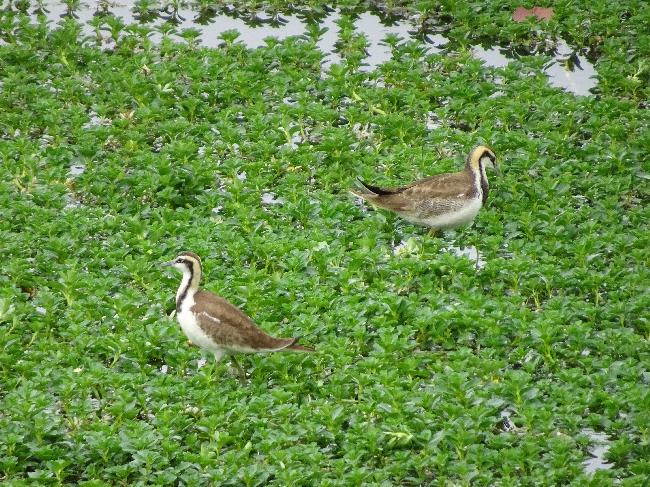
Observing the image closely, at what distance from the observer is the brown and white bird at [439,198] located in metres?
13.6

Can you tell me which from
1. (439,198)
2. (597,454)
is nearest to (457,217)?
(439,198)

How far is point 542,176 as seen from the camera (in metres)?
14.9

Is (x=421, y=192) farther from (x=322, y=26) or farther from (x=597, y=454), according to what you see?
(x=322, y=26)

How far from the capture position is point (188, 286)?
1201 centimetres

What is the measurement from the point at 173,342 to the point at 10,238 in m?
2.47

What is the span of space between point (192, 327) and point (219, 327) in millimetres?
293

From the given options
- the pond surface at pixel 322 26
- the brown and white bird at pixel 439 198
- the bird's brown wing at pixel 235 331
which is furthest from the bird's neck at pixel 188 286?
the pond surface at pixel 322 26

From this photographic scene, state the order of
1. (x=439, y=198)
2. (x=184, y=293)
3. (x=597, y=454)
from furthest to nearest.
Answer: (x=439, y=198)
(x=184, y=293)
(x=597, y=454)

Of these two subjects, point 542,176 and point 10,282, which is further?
point 542,176

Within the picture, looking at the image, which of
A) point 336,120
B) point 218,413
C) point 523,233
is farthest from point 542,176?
point 218,413

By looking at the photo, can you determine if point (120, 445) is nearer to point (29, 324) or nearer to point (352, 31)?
point (29, 324)

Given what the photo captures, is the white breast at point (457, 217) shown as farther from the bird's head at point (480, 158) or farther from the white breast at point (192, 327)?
the white breast at point (192, 327)

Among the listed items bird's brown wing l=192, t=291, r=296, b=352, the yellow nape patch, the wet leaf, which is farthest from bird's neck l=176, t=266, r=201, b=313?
the wet leaf

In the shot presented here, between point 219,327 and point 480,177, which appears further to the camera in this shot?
point 480,177
